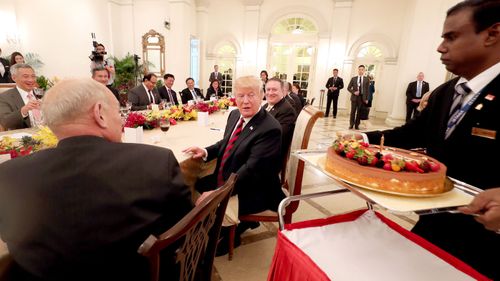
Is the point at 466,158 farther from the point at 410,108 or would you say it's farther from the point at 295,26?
the point at 295,26

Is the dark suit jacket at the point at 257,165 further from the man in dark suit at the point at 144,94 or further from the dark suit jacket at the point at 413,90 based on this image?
the dark suit jacket at the point at 413,90

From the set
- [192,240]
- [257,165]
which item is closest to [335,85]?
[257,165]

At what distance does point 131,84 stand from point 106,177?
9762 mm

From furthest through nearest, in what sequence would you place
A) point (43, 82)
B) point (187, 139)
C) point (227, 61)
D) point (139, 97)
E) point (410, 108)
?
point (227, 61) < point (410, 108) < point (43, 82) < point (139, 97) < point (187, 139)

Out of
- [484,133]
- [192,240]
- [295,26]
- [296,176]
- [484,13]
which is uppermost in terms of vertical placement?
[295,26]

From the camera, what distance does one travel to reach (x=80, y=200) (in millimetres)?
736

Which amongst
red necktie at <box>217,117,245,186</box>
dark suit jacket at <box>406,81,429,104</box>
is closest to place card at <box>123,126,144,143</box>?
red necktie at <box>217,117,245,186</box>

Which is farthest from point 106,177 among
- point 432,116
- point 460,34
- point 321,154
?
point 432,116

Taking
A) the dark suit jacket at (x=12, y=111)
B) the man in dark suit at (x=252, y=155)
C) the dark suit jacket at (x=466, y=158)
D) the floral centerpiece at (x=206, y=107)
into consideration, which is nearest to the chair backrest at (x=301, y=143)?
the man in dark suit at (x=252, y=155)

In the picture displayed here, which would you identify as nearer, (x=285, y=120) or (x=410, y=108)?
(x=285, y=120)

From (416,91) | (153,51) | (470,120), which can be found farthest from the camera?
(153,51)

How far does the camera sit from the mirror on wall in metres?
9.31

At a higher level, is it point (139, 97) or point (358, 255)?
point (139, 97)

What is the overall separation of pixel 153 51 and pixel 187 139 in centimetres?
848
